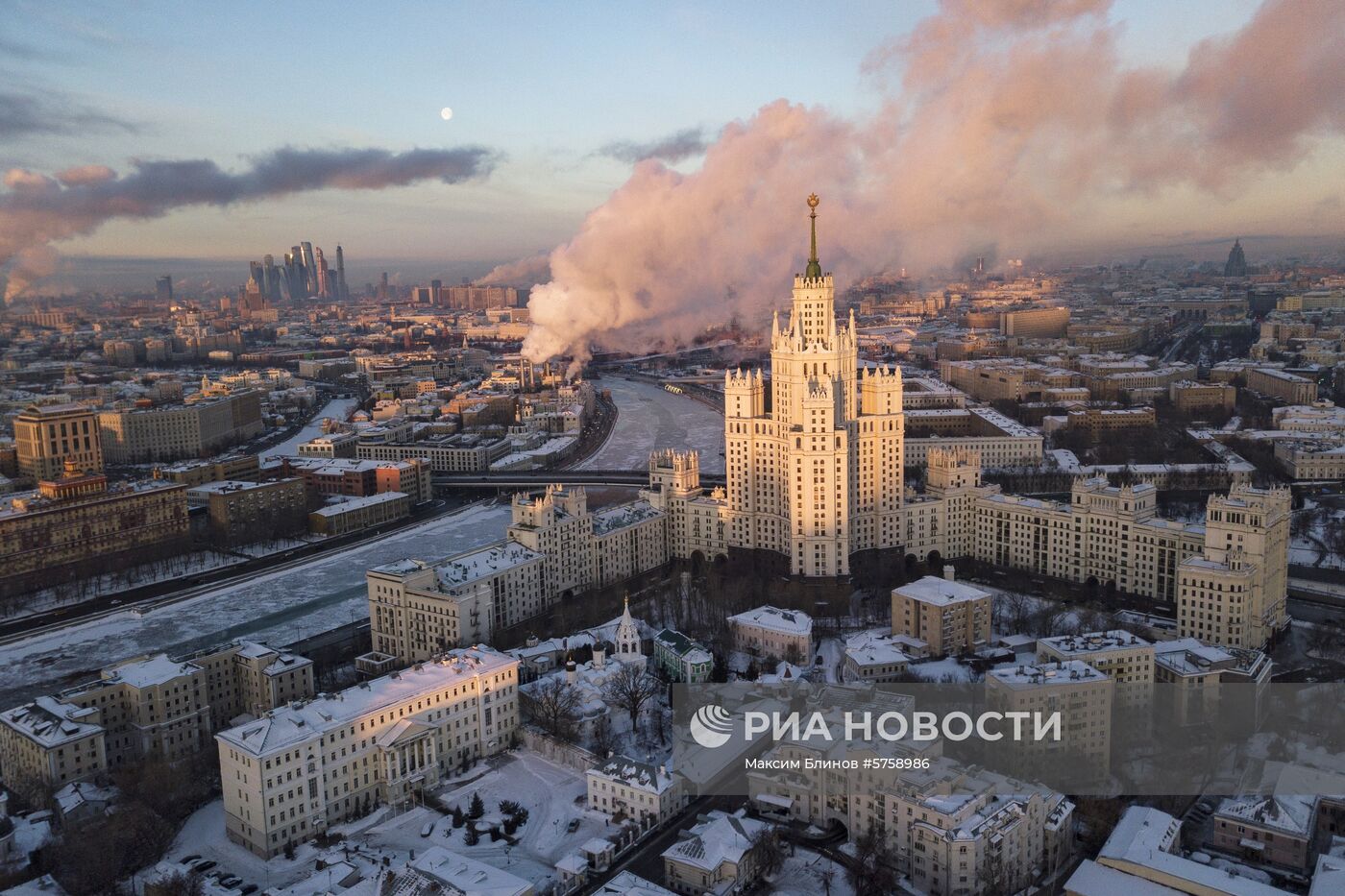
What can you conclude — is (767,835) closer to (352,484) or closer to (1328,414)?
(352,484)

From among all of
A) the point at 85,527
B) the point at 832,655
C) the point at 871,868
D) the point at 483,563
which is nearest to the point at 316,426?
the point at 85,527

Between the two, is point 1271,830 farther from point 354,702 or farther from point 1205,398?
point 1205,398

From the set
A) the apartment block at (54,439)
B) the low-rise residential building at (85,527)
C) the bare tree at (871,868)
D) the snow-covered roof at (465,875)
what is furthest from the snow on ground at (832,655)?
the apartment block at (54,439)

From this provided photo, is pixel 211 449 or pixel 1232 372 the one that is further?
pixel 1232 372

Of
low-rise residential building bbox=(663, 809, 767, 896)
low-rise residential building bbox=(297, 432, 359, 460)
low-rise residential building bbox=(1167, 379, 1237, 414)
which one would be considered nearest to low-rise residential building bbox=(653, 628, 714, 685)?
low-rise residential building bbox=(663, 809, 767, 896)

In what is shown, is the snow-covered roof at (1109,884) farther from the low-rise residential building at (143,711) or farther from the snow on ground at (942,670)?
the low-rise residential building at (143,711)

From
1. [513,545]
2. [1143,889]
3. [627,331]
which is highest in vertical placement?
[627,331]

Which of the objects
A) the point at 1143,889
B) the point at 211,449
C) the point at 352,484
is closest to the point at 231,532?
the point at 352,484
